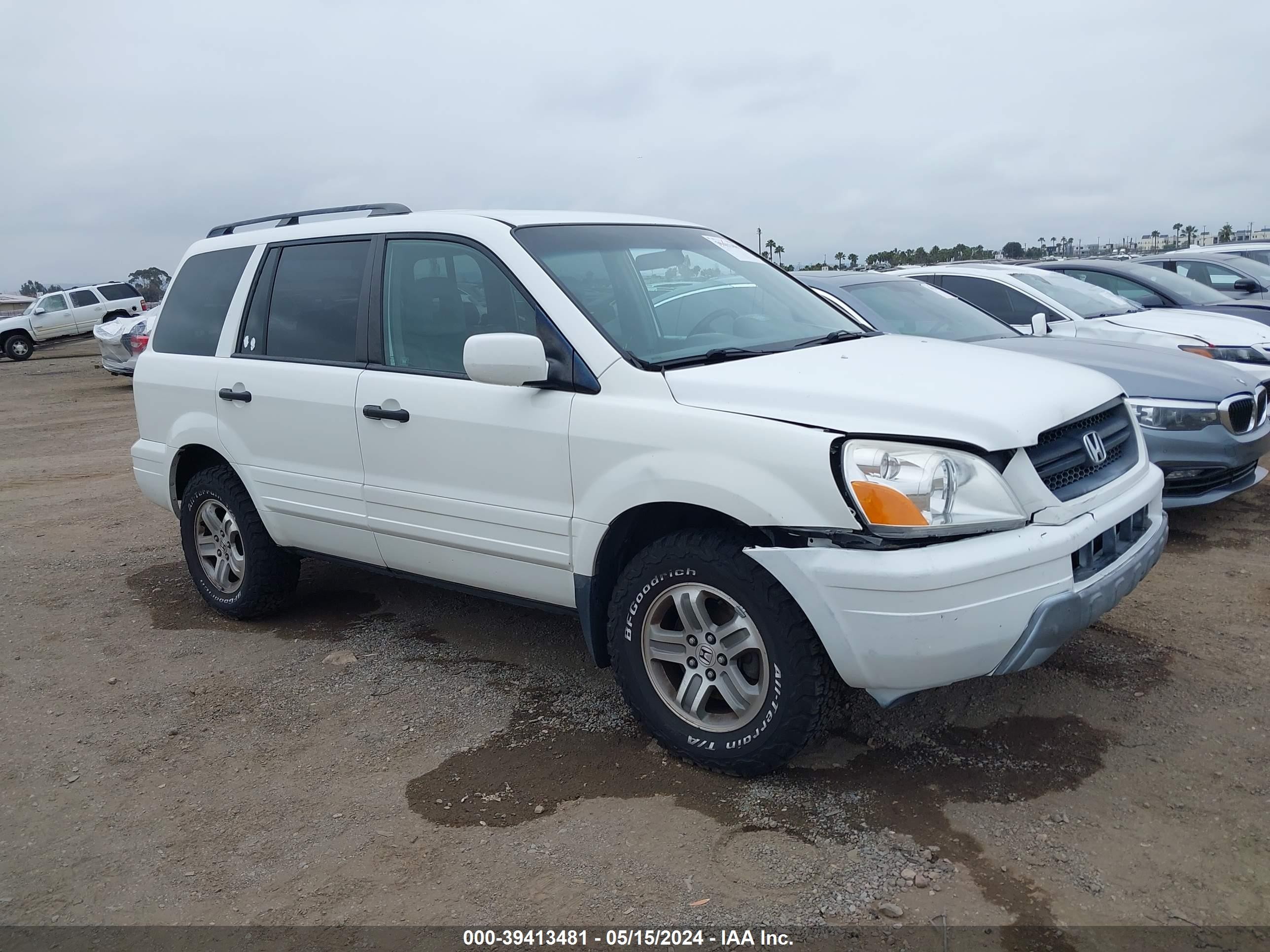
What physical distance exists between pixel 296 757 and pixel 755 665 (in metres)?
1.73

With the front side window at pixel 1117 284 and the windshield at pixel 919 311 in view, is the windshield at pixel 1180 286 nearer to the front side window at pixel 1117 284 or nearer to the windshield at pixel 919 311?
the front side window at pixel 1117 284

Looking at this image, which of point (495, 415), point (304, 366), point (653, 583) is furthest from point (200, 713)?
point (653, 583)

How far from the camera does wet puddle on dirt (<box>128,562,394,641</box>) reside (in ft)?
16.7

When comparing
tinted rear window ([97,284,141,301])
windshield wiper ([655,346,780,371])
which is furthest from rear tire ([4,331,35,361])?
windshield wiper ([655,346,780,371])

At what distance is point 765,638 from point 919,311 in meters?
4.26

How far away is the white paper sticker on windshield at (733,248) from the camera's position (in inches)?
180

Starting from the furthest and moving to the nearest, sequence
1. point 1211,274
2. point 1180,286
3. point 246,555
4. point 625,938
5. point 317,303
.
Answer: point 1211,274, point 1180,286, point 246,555, point 317,303, point 625,938

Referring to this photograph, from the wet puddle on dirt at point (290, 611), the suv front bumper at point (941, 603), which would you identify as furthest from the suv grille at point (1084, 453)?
the wet puddle on dirt at point (290, 611)

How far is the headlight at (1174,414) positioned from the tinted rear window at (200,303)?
15.7 feet

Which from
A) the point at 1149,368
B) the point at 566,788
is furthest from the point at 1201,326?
the point at 566,788

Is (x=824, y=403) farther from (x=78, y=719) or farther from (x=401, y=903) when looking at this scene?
(x=78, y=719)

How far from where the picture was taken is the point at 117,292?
28.4 meters

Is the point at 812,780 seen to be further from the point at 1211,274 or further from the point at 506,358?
the point at 1211,274

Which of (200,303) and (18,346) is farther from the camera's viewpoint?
(18,346)
